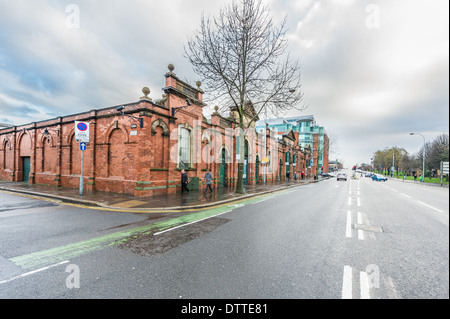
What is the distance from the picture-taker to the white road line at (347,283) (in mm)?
2477

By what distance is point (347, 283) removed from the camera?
2768 mm

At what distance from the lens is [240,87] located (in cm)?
1393

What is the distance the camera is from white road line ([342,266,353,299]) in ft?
8.13

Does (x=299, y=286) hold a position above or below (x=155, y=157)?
below

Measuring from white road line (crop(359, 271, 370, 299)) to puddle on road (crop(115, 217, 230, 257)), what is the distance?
11.6 feet

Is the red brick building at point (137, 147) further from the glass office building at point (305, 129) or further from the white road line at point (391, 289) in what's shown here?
the glass office building at point (305, 129)

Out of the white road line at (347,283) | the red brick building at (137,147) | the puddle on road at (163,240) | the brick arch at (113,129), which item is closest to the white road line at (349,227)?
the white road line at (347,283)

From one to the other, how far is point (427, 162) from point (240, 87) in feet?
169

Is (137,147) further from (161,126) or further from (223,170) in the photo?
(223,170)

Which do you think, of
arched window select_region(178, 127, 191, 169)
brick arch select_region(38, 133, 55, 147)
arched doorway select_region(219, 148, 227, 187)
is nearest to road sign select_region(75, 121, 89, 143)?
arched window select_region(178, 127, 191, 169)

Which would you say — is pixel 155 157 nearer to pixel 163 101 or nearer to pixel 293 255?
pixel 163 101

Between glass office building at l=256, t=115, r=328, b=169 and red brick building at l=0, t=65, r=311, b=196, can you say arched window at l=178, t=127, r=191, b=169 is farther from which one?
glass office building at l=256, t=115, r=328, b=169
